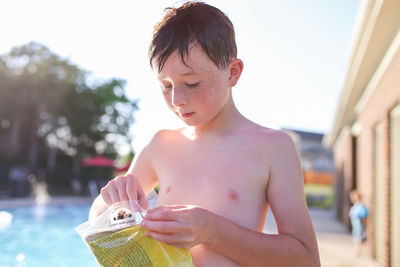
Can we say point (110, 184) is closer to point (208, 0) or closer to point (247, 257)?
point (247, 257)

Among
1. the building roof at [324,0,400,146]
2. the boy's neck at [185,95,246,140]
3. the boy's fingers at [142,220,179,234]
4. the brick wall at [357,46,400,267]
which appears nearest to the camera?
the boy's fingers at [142,220,179,234]

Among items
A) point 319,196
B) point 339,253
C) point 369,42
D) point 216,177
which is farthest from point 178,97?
point 319,196

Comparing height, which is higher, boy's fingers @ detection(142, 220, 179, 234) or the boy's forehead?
the boy's forehead

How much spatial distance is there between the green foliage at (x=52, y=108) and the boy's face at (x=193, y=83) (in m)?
26.4

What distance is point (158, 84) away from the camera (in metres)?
1.32

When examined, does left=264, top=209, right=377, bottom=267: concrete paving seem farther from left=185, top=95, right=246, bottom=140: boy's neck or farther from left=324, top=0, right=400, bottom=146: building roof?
left=185, top=95, right=246, bottom=140: boy's neck

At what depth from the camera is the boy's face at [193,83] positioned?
121cm

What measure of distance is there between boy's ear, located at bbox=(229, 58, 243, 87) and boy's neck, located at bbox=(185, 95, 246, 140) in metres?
0.13

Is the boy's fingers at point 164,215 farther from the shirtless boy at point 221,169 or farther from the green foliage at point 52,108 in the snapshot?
the green foliage at point 52,108

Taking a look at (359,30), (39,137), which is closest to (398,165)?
(359,30)

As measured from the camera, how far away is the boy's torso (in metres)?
1.27

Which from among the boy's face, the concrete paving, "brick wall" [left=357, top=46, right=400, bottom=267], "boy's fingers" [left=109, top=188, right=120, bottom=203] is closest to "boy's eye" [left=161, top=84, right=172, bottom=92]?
the boy's face

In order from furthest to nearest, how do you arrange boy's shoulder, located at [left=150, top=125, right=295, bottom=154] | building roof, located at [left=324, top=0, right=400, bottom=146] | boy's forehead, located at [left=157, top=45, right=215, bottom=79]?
building roof, located at [left=324, top=0, right=400, bottom=146]
boy's shoulder, located at [left=150, top=125, right=295, bottom=154]
boy's forehead, located at [left=157, top=45, right=215, bottom=79]

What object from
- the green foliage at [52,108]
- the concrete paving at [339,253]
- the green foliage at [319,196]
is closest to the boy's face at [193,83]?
the concrete paving at [339,253]
